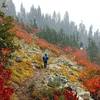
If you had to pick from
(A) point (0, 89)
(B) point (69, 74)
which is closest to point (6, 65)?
(A) point (0, 89)

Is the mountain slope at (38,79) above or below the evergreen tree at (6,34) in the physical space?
below

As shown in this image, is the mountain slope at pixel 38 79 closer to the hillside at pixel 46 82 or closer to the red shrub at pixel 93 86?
the hillside at pixel 46 82

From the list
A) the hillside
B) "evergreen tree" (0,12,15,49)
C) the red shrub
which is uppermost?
"evergreen tree" (0,12,15,49)

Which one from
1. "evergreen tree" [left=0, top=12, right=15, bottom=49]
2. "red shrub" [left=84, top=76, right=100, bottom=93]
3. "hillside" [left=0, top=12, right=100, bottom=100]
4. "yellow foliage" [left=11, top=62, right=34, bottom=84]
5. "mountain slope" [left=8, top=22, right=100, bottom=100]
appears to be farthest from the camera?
"red shrub" [left=84, top=76, right=100, bottom=93]

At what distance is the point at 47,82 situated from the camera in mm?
20594

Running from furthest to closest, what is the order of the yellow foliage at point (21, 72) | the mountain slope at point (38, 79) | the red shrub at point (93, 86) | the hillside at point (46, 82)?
the red shrub at point (93, 86), the yellow foliage at point (21, 72), the mountain slope at point (38, 79), the hillside at point (46, 82)

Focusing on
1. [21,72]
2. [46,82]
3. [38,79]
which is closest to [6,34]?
[46,82]

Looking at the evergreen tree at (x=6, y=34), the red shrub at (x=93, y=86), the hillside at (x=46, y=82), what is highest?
the evergreen tree at (x=6, y=34)

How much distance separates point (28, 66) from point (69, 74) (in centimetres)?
361

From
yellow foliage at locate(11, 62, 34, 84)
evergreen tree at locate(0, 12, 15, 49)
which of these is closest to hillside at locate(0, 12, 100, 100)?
yellow foliage at locate(11, 62, 34, 84)

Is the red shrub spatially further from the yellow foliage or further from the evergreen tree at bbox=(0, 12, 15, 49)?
the evergreen tree at bbox=(0, 12, 15, 49)

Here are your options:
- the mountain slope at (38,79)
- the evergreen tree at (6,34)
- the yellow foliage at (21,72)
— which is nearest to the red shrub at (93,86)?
the mountain slope at (38,79)

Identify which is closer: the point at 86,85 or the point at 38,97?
the point at 38,97

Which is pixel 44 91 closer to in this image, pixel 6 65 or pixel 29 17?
pixel 6 65
